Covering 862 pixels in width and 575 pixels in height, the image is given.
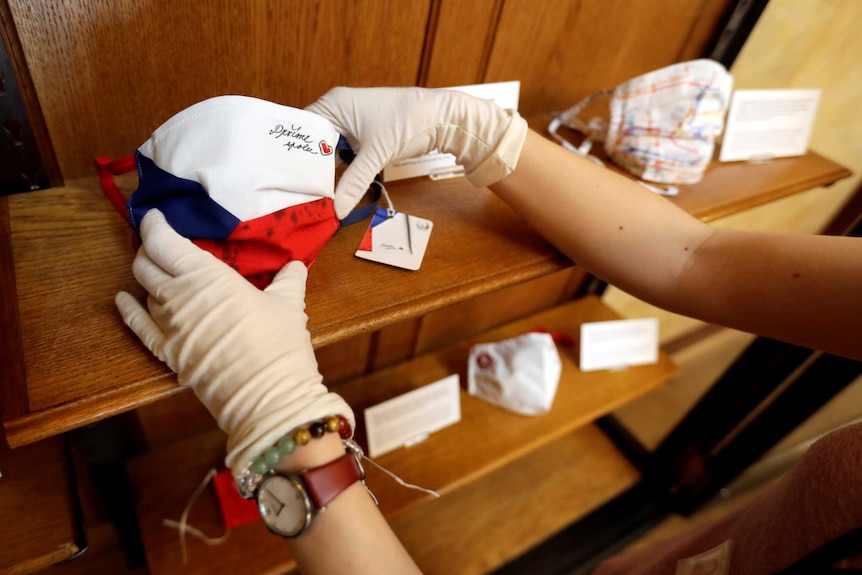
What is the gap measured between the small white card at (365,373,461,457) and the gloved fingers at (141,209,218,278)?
576mm

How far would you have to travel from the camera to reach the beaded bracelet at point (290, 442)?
40 cm

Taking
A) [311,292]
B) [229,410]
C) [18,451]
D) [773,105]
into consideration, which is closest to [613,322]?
[773,105]

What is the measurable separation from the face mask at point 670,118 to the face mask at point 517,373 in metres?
0.45

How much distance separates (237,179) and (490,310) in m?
0.87

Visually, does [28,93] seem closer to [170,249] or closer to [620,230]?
[170,249]

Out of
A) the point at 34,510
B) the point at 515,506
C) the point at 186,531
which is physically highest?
the point at 34,510

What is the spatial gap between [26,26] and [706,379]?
2097 mm

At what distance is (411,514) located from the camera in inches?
52.2

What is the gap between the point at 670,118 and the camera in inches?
29.7

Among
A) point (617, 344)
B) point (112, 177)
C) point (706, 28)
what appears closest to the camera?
point (112, 177)

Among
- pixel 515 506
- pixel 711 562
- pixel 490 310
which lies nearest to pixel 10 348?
pixel 711 562

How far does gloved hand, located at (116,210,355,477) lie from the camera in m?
0.39

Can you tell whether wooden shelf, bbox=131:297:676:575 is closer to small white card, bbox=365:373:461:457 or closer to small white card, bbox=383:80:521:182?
small white card, bbox=365:373:461:457

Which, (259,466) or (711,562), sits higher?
(259,466)
